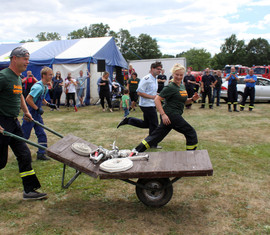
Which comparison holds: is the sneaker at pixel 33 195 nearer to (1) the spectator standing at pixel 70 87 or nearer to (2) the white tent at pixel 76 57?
(1) the spectator standing at pixel 70 87

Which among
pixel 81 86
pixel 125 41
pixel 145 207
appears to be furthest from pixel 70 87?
pixel 125 41

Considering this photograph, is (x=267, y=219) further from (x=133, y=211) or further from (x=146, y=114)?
(x=146, y=114)

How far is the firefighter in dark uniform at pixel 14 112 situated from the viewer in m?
3.61

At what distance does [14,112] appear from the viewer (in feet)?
12.3

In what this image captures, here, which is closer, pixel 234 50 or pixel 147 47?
pixel 147 47

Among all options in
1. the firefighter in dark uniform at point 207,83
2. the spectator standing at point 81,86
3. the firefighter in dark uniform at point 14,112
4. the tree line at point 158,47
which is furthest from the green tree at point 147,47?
the firefighter in dark uniform at point 14,112

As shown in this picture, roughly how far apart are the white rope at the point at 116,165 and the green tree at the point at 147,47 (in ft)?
263

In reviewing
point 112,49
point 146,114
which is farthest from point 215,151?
point 112,49

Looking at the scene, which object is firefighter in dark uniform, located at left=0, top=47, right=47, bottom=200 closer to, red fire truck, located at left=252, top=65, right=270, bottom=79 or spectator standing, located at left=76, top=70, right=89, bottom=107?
spectator standing, located at left=76, top=70, right=89, bottom=107

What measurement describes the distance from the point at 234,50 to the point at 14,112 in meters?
99.7

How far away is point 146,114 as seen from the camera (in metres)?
6.18

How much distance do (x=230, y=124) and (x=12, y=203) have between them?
25.6 feet

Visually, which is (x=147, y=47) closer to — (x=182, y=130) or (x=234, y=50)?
(x=234, y=50)

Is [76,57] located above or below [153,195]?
above
